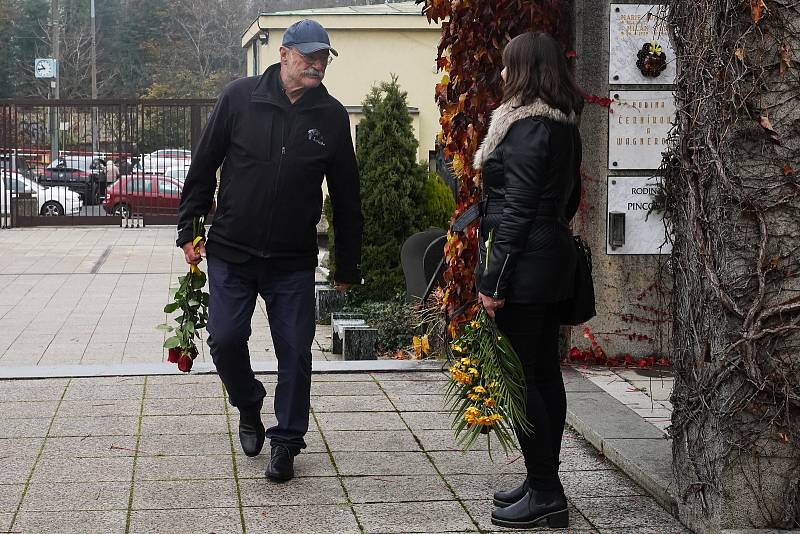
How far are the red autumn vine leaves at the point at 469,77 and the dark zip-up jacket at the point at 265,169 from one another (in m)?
2.06

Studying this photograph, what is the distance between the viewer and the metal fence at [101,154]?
934 inches

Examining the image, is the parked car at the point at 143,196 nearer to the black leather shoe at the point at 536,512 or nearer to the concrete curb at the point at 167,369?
the concrete curb at the point at 167,369

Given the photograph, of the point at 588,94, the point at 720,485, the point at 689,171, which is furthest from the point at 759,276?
the point at 588,94

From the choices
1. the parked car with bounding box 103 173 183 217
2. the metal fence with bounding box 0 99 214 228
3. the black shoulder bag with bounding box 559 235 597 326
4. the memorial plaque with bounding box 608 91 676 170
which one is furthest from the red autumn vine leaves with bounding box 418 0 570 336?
the parked car with bounding box 103 173 183 217

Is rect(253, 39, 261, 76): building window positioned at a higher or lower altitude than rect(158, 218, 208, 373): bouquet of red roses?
higher

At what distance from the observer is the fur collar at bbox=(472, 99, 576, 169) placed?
4.62 meters

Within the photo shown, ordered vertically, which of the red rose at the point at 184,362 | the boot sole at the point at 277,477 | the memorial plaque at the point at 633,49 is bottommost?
the boot sole at the point at 277,477

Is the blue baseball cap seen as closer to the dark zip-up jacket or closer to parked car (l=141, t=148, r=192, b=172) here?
the dark zip-up jacket

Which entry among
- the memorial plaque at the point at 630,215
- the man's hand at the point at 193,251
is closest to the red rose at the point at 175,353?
the man's hand at the point at 193,251

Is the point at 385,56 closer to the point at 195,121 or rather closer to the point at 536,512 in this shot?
the point at 195,121

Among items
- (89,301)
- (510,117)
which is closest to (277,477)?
(510,117)

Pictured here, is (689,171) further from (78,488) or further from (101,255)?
(101,255)

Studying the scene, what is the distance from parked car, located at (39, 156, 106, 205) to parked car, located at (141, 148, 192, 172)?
3.17ft

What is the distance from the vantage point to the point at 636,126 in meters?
7.83
